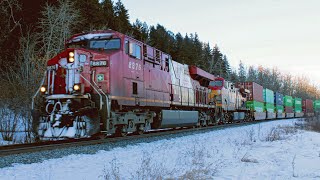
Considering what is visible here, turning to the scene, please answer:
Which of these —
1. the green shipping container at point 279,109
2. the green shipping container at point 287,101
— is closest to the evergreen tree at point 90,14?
the green shipping container at point 279,109

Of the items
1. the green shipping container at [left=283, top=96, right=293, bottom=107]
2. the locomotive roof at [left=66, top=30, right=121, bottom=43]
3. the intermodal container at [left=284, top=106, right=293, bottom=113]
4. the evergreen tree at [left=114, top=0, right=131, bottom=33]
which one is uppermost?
the evergreen tree at [left=114, top=0, right=131, bottom=33]

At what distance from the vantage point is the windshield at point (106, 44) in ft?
37.7

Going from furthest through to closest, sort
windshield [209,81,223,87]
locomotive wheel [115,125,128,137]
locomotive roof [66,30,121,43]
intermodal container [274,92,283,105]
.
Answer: intermodal container [274,92,283,105], windshield [209,81,223,87], locomotive wheel [115,125,128,137], locomotive roof [66,30,121,43]

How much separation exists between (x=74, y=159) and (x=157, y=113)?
7453 millimetres

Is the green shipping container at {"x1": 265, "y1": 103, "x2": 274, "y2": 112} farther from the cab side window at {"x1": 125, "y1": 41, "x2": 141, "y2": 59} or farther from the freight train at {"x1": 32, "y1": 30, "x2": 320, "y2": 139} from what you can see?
the cab side window at {"x1": 125, "y1": 41, "x2": 141, "y2": 59}

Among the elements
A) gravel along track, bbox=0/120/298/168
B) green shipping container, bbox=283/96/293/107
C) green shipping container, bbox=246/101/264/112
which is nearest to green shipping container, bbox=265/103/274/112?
green shipping container, bbox=246/101/264/112

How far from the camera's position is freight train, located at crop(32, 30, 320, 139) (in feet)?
33.4

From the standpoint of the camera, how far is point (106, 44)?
11641 millimetres

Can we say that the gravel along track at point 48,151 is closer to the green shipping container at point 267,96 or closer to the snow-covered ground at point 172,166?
the snow-covered ground at point 172,166

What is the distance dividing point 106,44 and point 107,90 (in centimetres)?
191

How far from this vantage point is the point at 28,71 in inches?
582

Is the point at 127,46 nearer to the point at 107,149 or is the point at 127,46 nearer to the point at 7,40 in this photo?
the point at 107,149

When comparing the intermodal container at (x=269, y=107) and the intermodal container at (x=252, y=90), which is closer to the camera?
the intermodal container at (x=252, y=90)

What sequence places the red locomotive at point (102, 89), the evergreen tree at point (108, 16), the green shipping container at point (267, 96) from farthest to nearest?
1. the green shipping container at point (267, 96)
2. the evergreen tree at point (108, 16)
3. the red locomotive at point (102, 89)
